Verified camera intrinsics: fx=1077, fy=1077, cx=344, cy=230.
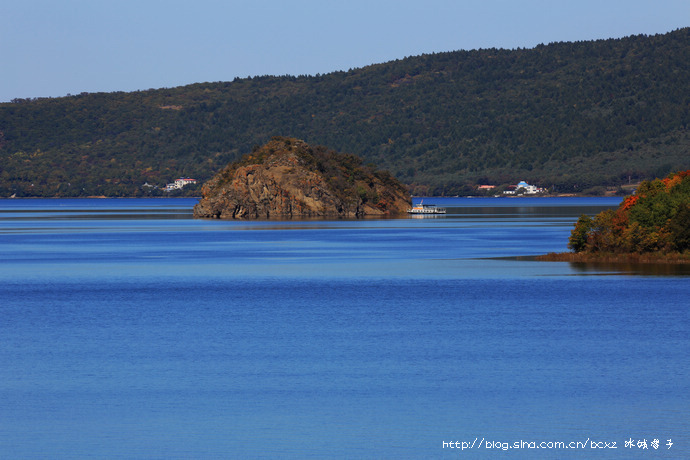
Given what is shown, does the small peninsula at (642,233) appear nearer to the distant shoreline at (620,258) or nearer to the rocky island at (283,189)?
the distant shoreline at (620,258)

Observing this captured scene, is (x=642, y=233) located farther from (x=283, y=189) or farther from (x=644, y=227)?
(x=283, y=189)

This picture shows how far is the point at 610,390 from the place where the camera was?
26.7 m

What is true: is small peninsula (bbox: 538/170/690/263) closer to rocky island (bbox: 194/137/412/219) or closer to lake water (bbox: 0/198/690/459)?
lake water (bbox: 0/198/690/459)

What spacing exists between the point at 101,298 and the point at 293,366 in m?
21.2

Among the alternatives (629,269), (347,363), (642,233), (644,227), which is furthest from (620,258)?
(347,363)

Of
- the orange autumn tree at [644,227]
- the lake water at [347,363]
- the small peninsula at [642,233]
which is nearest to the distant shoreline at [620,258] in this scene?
the small peninsula at [642,233]

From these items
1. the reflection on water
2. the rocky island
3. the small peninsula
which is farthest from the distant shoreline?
the rocky island

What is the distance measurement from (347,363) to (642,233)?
40.4 m

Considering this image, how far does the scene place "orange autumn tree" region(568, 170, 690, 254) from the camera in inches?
2576

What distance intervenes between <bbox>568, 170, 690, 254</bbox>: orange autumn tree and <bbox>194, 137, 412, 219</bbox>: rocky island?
10529cm

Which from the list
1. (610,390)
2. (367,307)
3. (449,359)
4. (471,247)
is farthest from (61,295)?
(471,247)

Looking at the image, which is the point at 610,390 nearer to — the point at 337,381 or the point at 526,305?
the point at 337,381

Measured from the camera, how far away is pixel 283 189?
172m

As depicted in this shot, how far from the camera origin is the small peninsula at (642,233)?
65312 mm
